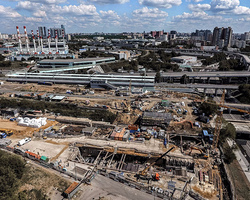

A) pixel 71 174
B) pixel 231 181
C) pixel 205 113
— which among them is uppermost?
pixel 205 113

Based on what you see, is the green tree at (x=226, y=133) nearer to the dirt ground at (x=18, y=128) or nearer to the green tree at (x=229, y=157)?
the green tree at (x=229, y=157)

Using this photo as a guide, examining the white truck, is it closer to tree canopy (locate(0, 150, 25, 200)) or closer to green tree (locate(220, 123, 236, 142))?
tree canopy (locate(0, 150, 25, 200))

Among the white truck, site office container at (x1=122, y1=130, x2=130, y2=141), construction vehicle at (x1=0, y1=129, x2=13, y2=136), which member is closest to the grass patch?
site office container at (x1=122, y1=130, x2=130, y2=141)

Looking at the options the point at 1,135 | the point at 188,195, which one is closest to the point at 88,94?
the point at 1,135

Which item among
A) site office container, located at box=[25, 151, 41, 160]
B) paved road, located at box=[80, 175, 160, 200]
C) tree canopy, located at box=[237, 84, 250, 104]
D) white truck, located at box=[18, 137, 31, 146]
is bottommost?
paved road, located at box=[80, 175, 160, 200]

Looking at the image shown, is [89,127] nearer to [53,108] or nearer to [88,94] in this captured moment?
[53,108]

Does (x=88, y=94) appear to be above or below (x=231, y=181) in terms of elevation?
above

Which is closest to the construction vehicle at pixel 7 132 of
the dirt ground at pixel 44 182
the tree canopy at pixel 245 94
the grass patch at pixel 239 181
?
the dirt ground at pixel 44 182
